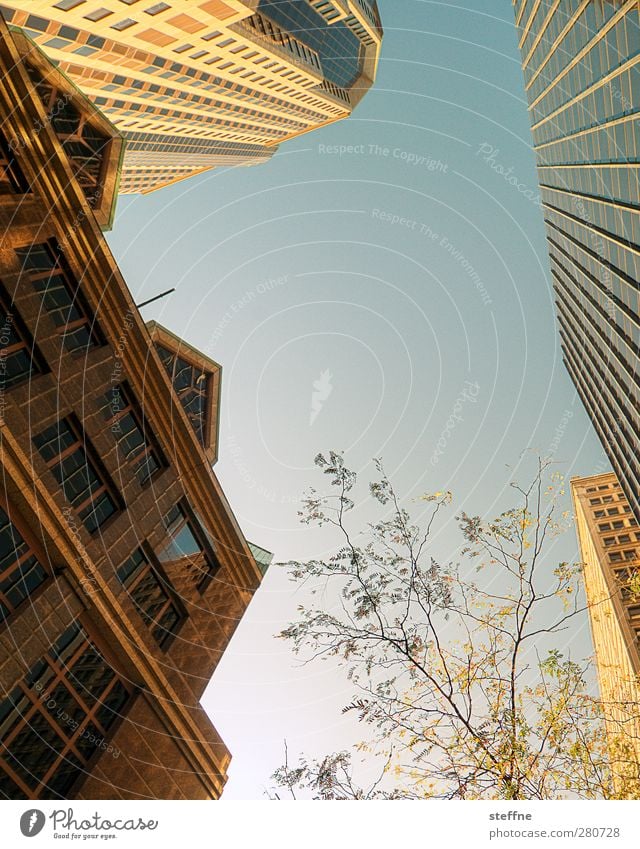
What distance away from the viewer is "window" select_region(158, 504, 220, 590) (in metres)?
24.7

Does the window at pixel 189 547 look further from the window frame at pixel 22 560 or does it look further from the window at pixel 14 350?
the window at pixel 14 350

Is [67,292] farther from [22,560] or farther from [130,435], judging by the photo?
[22,560]

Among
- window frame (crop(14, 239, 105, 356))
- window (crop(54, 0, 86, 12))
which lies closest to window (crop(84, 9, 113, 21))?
window (crop(54, 0, 86, 12))

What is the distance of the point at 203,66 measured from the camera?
47.4 meters

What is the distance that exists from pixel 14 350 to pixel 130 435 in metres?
6.94

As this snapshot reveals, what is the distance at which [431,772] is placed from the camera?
10211 mm

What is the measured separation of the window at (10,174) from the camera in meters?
18.7

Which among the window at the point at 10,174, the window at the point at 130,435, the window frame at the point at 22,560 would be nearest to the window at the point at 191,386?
the window at the point at 130,435

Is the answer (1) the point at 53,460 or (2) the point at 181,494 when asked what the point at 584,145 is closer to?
(2) the point at 181,494

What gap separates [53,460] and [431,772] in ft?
53.4

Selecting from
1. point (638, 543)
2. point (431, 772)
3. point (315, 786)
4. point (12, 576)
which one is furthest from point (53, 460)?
point (638, 543)
